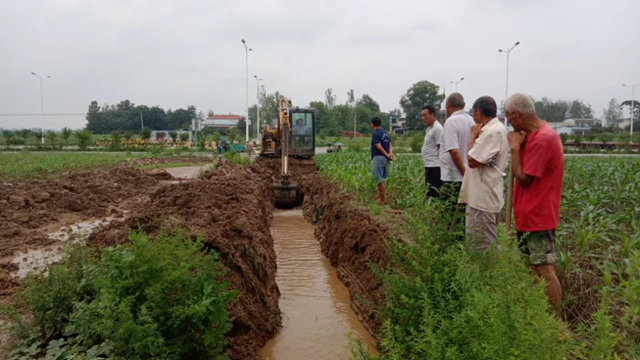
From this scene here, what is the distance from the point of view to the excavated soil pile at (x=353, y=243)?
17.8 ft

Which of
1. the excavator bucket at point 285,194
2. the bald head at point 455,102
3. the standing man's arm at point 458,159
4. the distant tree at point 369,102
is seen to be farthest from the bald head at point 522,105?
the distant tree at point 369,102

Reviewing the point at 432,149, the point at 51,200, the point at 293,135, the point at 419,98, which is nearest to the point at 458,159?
the point at 432,149

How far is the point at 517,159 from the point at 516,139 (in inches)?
6.9

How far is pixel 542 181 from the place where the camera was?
146 inches

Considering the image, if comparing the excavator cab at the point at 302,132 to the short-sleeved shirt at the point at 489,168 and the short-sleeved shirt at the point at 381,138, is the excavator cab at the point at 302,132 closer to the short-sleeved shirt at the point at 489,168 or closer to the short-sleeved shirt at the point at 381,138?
the short-sleeved shirt at the point at 381,138

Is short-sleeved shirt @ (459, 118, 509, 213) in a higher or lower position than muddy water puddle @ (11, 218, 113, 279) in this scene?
higher

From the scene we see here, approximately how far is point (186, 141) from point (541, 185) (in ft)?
147

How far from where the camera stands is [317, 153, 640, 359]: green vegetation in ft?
7.23

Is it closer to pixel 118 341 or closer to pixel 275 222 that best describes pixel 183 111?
pixel 275 222

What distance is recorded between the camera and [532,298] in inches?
90.5

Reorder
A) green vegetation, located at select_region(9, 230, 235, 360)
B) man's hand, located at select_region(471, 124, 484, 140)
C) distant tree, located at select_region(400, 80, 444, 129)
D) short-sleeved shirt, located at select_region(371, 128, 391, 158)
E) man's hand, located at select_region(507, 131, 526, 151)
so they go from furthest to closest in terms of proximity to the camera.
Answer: distant tree, located at select_region(400, 80, 444, 129) → short-sleeved shirt, located at select_region(371, 128, 391, 158) → man's hand, located at select_region(471, 124, 484, 140) → man's hand, located at select_region(507, 131, 526, 151) → green vegetation, located at select_region(9, 230, 235, 360)

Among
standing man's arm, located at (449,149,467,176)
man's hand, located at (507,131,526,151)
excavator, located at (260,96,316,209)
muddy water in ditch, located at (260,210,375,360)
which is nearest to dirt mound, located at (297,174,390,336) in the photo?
muddy water in ditch, located at (260,210,375,360)

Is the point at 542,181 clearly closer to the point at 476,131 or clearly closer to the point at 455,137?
the point at 476,131

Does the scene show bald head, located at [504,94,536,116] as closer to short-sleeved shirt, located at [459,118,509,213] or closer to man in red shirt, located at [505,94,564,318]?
man in red shirt, located at [505,94,564,318]
